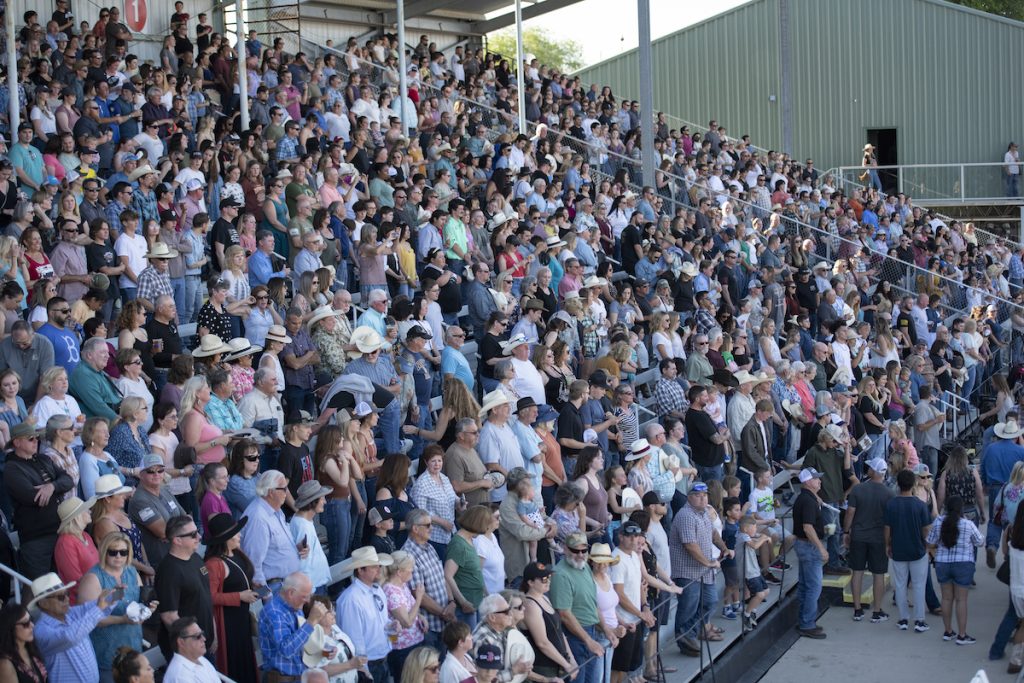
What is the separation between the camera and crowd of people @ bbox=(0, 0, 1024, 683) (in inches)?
318

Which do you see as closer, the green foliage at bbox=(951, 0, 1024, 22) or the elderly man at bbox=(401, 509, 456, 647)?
the elderly man at bbox=(401, 509, 456, 647)

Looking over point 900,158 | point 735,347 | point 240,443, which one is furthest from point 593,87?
point 240,443

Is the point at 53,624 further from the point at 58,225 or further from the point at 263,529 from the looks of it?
the point at 58,225

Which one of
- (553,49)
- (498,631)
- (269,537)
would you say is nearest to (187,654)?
(269,537)

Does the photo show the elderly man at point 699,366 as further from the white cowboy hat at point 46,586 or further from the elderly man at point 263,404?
the white cowboy hat at point 46,586

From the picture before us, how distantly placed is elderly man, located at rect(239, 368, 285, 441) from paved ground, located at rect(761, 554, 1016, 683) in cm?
471

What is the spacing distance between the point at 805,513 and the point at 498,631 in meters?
4.55

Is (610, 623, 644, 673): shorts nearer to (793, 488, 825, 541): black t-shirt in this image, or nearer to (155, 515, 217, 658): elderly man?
(793, 488, 825, 541): black t-shirt

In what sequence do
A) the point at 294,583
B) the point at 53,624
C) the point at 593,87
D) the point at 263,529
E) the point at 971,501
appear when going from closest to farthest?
the point at 53,624
the point at 294,583
the point at 263,529
the point at 971,501
the point at 593,87

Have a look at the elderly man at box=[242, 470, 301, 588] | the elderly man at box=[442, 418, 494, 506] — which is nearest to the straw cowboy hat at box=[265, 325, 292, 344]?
the elderly man at box=[442, 418, 494, 506]

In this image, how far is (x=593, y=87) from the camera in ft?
92.8

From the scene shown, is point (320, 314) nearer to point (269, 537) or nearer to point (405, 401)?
point (405, 401)

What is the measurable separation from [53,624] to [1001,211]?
30.0m

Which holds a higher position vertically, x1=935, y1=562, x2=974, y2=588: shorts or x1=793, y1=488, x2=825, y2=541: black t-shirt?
x1=793, y1=488, x2=825, y2=541: black t-shirt
